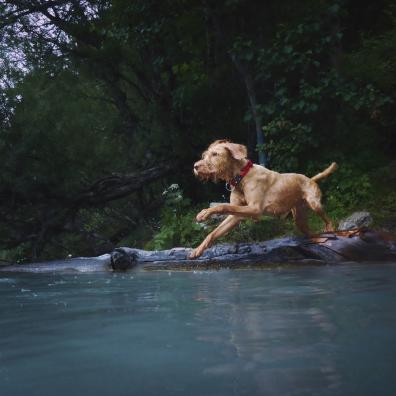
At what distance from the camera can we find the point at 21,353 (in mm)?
2494

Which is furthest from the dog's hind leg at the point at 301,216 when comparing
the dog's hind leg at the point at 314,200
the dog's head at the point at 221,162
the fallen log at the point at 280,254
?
the dog's head at the point at 221,162

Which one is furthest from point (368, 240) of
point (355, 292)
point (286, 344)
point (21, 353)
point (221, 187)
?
point (221, 187)

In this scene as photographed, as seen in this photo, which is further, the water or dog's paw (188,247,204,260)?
dog's paw (188,247,204,260)

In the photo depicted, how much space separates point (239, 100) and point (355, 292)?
912cm

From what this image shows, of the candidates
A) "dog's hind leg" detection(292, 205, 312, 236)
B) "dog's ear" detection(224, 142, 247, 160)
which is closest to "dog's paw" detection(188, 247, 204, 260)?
"dog's ear" detection(224, 142, 247, 160)

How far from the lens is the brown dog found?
6.99 metres

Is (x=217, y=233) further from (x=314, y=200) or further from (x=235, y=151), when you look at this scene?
(x=314, y=200)

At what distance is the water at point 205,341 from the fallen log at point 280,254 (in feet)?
7.17

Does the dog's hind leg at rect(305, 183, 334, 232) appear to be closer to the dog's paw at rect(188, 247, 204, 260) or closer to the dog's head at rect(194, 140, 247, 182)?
the dog's head at rect(194, 140, 247, 182)

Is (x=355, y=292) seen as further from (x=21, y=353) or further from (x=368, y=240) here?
(x=368, y=240)

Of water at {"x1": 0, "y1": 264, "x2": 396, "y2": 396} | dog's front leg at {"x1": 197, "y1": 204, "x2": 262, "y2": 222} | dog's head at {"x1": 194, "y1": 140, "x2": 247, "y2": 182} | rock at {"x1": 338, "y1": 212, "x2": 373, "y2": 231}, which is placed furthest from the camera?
rock at {"x1": 338, "y1": 212, "x2": 373, "y2": 231}

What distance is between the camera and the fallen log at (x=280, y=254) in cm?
704

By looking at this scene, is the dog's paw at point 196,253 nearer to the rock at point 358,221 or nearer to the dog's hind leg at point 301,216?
the dog's hind leg at point 301,216

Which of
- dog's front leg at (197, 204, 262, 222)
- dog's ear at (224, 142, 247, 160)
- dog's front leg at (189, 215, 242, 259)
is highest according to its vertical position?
dog's ear at (224, 142, 247, 160)
